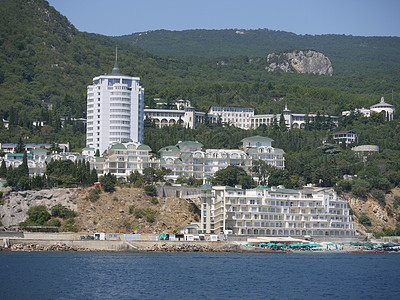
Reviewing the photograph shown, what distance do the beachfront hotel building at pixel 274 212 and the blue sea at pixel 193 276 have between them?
1052cm

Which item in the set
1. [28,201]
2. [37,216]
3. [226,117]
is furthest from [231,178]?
[226,117]

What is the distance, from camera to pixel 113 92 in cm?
14200

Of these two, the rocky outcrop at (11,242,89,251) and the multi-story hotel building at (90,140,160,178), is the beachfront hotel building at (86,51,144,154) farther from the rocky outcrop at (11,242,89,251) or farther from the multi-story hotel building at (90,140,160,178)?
the rocky outcrop at (11,242,89,251)

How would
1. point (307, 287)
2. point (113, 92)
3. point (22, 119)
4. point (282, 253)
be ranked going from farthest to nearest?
point (22, 119), point (113, 92), point (282, 253), point (307, 287)

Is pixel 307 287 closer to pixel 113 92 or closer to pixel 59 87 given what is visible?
pixel 113 92

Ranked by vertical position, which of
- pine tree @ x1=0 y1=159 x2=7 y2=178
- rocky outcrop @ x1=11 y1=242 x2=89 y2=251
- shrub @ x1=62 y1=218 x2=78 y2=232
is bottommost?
rocky outcrop @ x1=11 y1=242 x2=89 y2=251

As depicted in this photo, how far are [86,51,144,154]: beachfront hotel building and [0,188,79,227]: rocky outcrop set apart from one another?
2918 centimetres

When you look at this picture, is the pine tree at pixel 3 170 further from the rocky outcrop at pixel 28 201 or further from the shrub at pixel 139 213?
the shrub at pixel 139 213

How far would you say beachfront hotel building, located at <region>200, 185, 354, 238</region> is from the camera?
109750 mm

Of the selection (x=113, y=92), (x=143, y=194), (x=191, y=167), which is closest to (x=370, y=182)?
(x=191, y=167)

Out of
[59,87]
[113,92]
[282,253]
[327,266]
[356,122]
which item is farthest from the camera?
[59,87]

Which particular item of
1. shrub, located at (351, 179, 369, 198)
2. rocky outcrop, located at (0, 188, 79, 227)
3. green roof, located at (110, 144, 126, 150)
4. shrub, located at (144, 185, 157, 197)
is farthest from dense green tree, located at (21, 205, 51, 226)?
shrub, located at (351, 179, 369, 198)

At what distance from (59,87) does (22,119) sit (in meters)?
39.1

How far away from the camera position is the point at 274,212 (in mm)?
112688
